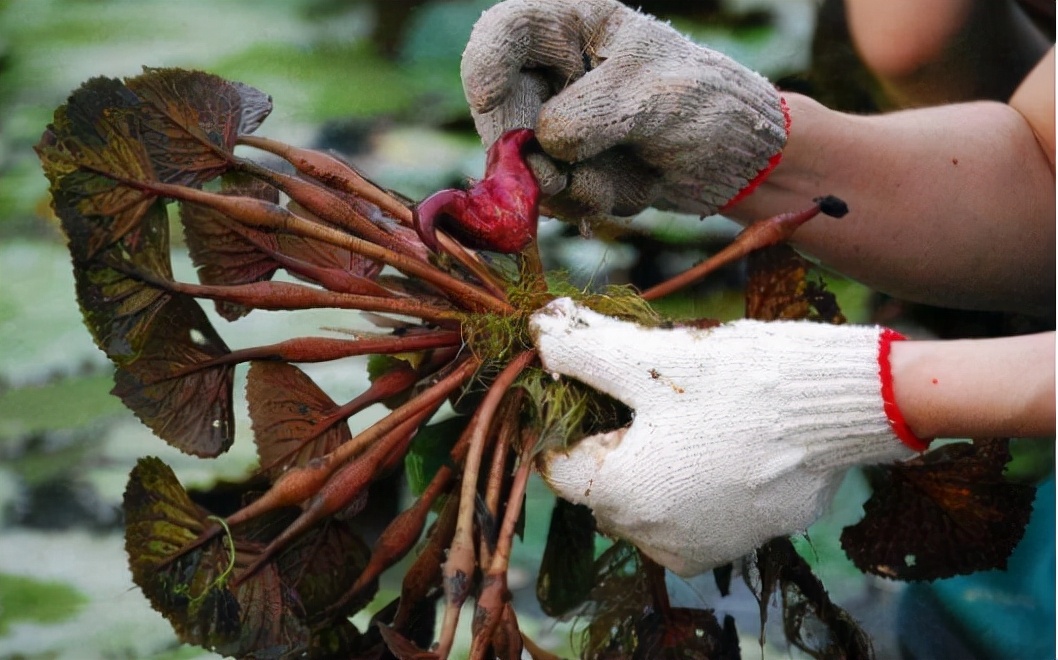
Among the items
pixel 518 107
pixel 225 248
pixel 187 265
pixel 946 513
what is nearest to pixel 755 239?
pixel 518 107

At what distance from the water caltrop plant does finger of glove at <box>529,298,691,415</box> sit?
0.03m

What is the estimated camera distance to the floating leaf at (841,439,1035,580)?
989 mm

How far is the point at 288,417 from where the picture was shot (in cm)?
85

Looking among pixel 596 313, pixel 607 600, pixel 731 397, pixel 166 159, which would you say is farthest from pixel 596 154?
pixel 607 600

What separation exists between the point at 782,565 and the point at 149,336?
65cm

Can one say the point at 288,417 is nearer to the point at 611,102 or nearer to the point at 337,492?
the point at 337,492

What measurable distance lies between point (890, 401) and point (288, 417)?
51 centimetres

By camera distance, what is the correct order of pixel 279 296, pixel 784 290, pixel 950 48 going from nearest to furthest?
pixel 279 296 < pixel 784 290 < pixel 950 48

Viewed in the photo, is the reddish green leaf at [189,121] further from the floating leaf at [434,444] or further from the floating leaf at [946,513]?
the floating leaf at [946,513]

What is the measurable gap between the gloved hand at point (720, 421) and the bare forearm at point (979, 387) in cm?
2

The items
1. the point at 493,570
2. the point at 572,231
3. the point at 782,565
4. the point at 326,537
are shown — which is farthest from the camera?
the point at 572,231

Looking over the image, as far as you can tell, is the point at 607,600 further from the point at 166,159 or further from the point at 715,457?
the point at 166,159

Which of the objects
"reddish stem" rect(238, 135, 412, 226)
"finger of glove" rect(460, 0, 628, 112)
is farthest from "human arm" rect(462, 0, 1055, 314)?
"reddish stem" rect(238, 135, 412, 226)

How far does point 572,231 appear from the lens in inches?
46.9
